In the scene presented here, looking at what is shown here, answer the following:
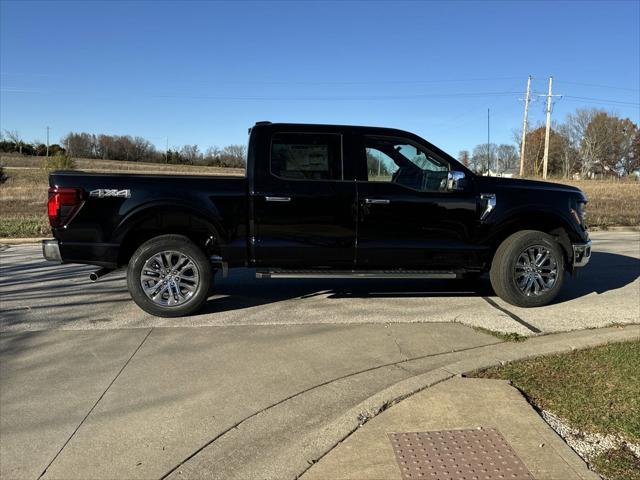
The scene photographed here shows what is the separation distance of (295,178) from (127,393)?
2.95 meters

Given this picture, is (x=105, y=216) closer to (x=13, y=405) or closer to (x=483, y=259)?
(x=13, y=405)

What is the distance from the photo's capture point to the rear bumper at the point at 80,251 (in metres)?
5.69

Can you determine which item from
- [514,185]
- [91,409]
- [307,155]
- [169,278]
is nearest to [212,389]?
[91,409]

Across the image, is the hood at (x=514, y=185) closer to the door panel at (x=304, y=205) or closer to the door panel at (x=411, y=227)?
the door panel at (x=411, y=227)

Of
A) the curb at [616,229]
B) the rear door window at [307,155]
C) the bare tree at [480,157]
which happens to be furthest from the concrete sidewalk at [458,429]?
the bare tree at [480,157]

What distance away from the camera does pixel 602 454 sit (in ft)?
9.48

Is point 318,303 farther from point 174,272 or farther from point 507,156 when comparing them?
point 507,156

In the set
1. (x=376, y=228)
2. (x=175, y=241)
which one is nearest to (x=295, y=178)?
(x=376, y=228)

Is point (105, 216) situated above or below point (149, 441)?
above

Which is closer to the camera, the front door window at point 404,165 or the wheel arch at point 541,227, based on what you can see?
the front door window at point 404,165

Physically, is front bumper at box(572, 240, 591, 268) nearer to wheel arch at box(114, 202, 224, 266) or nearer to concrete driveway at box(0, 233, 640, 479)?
concrete driveway at box(0, 233, 640, 479)

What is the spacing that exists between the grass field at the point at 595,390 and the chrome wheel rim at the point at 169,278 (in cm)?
321

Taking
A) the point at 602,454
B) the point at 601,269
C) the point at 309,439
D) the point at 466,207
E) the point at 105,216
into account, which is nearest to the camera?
the point at 602,454

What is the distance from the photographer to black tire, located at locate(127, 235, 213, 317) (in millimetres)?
5707
